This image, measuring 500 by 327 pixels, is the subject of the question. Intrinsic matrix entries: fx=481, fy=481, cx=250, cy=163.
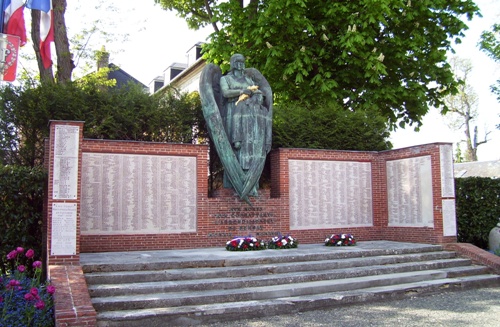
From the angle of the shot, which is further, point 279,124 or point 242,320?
point 279,124

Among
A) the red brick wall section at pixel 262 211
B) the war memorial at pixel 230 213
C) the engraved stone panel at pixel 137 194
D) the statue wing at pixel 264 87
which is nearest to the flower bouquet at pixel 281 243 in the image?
the war memorial at pixel 230 213

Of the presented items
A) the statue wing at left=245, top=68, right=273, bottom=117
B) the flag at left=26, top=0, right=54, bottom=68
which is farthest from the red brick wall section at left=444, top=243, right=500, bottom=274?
the flag at left=26, top=0, right=54, bottom=68

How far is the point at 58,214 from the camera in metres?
7.81

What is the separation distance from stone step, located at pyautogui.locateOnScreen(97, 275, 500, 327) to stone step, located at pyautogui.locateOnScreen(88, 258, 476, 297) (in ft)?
1.59

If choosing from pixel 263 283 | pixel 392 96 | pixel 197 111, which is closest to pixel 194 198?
pixel 197 111

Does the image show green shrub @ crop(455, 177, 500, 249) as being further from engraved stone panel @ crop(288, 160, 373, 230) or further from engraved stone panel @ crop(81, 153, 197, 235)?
engraved stone panel @ crop(81, 153, 197, 235)

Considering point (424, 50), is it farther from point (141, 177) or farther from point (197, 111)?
point (141, 177)

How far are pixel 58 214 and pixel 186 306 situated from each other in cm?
264

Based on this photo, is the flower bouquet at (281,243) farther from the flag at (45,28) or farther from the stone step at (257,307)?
the flag at (45,28)

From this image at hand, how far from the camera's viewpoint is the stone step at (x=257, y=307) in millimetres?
6469

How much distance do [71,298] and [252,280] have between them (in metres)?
2.91

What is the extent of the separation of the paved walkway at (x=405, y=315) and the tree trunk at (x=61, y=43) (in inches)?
380

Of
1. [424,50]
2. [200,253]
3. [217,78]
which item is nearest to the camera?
[200,253]

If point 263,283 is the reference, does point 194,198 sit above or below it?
above
